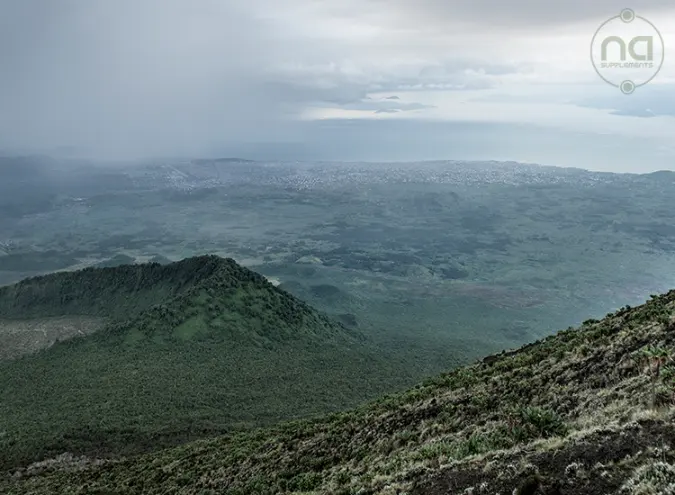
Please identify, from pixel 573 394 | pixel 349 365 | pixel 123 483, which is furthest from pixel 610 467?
pixel 349 365

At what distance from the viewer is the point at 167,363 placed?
78188 mm

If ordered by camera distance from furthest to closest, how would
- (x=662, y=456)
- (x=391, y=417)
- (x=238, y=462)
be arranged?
(x=238, y=462) → (x=391, y=417) → (x=662, y=456)

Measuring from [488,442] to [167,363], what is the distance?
69452mm

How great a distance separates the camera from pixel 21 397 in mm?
65375

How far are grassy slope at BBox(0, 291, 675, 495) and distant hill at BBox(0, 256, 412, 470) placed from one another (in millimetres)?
14643

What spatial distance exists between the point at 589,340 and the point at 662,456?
1691 cm

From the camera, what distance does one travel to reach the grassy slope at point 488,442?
12.2m

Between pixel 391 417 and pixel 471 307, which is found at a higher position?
pixel 391 417

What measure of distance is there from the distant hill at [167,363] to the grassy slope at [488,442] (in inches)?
577

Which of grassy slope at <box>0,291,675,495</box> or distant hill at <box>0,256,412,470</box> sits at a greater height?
grassy slope at <box>0,291,675,495</box>

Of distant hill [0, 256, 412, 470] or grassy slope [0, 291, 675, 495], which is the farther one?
distant hill [0, 256, 412, 470]

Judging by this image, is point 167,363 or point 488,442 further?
point 167,363

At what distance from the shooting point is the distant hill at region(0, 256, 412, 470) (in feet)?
177

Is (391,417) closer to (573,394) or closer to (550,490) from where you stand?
(573,394)
